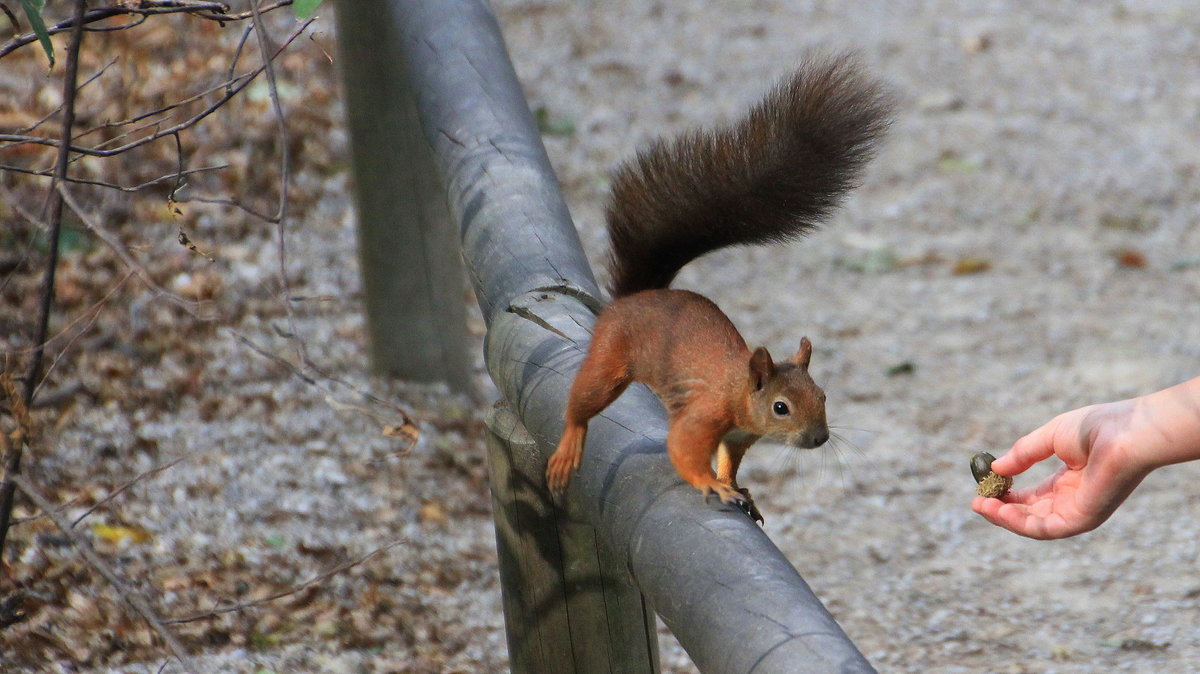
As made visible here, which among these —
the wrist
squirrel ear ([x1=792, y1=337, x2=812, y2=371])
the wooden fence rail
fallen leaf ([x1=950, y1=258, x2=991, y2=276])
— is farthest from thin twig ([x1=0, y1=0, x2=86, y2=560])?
fallen leaf ([x1=950, y1=258, x2=991, y2=276])

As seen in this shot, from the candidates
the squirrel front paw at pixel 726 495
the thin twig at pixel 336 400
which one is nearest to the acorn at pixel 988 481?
the squirrel front paw at pixel 726 495

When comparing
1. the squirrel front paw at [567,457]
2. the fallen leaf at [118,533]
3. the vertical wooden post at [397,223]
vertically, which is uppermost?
the vertical wooden post at [397,223]

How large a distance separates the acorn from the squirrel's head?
29cm

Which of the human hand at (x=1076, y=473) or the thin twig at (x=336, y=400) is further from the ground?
the thin twig at (x=336, y=400)

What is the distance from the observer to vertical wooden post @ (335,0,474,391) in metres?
2.75

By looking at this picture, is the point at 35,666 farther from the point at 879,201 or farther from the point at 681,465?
the point at 879,201

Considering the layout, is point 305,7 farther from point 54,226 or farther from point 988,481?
point 988,481

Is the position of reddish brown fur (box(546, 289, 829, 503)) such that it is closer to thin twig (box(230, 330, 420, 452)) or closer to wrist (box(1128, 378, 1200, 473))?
thin twig (box(230, 330, 420, 452))

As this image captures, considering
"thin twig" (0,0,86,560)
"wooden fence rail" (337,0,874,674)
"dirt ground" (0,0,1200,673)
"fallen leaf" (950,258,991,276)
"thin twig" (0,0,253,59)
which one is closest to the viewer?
"wooden fence rail" (337,0,874,674)

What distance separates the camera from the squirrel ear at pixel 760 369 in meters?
1.37

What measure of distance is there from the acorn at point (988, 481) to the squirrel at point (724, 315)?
29 centimetres

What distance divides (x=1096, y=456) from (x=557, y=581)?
69 cm

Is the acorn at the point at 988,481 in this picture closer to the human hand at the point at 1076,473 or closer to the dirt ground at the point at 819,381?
the human hand at the point at 1076,473

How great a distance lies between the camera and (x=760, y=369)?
1.38 m
